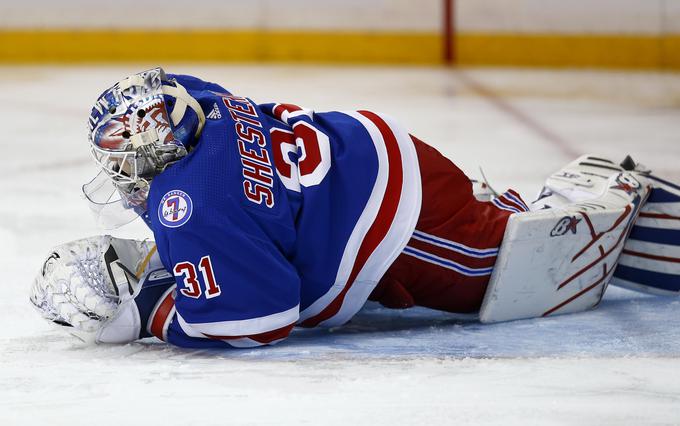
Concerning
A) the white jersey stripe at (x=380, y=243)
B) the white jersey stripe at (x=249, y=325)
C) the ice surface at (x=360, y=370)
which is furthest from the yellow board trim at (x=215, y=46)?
the white jersey stripe at (x=249, y=325)

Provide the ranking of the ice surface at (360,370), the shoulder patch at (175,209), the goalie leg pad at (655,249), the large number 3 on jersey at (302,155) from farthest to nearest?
the goalie leg pad at (655,249) < the large number 3 on jersey at (302,155) < the shoulder patch at (175,209) < the ice surface at (360,370)

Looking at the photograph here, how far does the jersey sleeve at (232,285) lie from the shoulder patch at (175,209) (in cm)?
2

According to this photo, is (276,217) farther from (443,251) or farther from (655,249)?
(655,249)

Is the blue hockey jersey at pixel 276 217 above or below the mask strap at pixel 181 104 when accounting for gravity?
below

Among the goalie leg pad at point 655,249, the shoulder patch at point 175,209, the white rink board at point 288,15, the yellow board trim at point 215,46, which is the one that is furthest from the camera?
the yellow board trim at point 215,46

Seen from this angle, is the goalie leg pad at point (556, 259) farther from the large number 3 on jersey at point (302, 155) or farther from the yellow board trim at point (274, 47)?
the yellow board trim at point (274, 47)

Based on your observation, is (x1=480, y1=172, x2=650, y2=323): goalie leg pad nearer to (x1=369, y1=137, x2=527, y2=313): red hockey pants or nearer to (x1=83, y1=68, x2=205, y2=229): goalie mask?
(x1=369, y1=137, x2=527, y2=313): red hockey pants

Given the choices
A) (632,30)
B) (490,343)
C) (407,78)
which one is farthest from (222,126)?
(632,30)

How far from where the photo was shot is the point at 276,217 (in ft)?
6.56

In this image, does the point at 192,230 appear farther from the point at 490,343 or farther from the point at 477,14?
the point at 477,14

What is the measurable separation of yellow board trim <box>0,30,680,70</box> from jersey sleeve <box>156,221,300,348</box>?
5.43m

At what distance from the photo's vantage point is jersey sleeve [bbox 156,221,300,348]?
1950 millimetres

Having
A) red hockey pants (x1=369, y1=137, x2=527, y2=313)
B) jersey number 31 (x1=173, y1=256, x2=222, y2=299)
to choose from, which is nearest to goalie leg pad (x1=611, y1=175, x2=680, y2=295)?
red hockey pants (x1=369, y1=137, x2=527, y2=313)

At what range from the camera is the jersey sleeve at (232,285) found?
195cm
